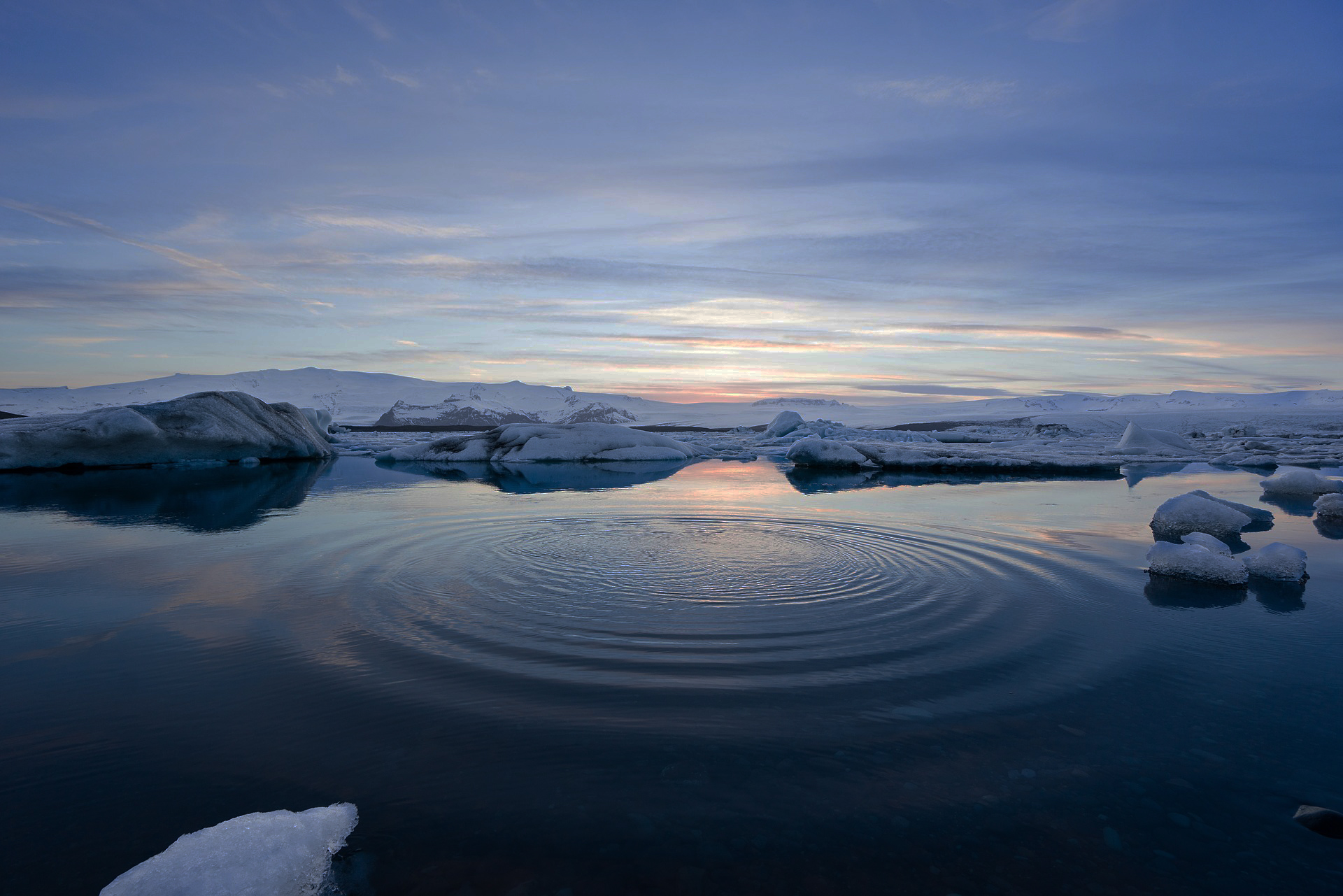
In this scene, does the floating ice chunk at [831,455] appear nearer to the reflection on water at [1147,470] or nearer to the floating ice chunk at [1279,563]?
the reflection on water at [1147,470]

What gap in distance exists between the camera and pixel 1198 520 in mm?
7090

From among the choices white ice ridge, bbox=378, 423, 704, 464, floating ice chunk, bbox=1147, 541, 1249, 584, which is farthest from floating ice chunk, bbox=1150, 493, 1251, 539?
white ice ridge, bbox=378, 423, 704, 464

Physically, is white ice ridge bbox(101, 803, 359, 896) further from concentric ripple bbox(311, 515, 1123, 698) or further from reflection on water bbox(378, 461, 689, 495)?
reflection on water bbox(378, 461, 689, 495)

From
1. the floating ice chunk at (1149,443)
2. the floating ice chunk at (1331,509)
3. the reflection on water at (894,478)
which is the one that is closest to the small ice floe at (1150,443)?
the floating ice chunk at (1149,443)

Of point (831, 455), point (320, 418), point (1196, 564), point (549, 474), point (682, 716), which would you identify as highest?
point (320, 418)

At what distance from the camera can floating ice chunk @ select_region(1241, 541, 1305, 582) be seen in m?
5.27

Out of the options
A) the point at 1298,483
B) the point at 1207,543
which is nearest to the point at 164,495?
the point at 1207,543

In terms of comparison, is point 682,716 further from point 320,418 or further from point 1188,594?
point 320,418

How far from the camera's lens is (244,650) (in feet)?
12.0

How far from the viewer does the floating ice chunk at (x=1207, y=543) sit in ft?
18.7

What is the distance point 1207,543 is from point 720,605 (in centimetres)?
442

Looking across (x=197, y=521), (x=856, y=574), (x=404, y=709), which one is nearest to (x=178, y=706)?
(x=404, y=709)

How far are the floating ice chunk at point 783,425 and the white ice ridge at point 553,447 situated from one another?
10.3 metres

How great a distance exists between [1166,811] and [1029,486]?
35.9ft
